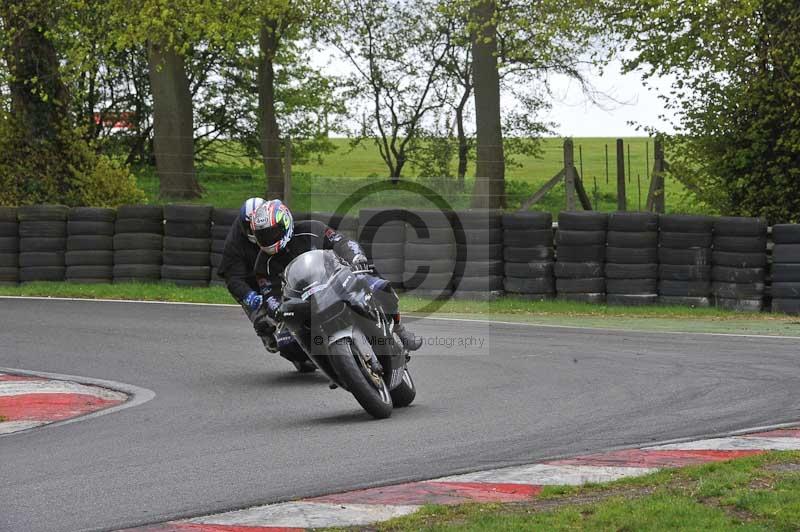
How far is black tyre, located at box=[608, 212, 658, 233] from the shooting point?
53.6 feet

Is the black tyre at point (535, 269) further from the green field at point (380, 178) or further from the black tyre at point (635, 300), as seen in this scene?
the green field at point (380, 178)

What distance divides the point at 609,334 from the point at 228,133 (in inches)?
893

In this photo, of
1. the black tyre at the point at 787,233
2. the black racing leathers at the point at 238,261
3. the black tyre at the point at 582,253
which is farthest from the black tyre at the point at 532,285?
the black racing leathers at the point at 238,261


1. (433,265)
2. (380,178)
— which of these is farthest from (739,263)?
(380,178)

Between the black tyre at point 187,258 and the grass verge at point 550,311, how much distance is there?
354 millimetres

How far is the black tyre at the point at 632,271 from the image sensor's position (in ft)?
53.8

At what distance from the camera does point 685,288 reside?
640 inches

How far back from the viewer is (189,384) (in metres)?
10.6

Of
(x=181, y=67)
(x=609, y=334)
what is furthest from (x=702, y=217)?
(x=181, y=67)

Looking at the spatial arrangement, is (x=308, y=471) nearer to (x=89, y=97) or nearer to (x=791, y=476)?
(x=791, y=476)

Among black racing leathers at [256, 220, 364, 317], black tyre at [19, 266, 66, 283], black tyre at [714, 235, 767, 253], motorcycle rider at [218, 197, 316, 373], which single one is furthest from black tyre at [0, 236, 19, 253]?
black tyre at [714, 235, 767, 253]

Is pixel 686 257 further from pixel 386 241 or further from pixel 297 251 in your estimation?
pixel 297 251

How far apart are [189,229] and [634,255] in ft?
20.5

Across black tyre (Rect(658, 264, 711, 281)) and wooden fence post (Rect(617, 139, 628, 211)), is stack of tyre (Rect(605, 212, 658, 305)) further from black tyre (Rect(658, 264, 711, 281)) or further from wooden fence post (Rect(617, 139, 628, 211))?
wooden fence post (Rect(617, 139, 628, 211))
